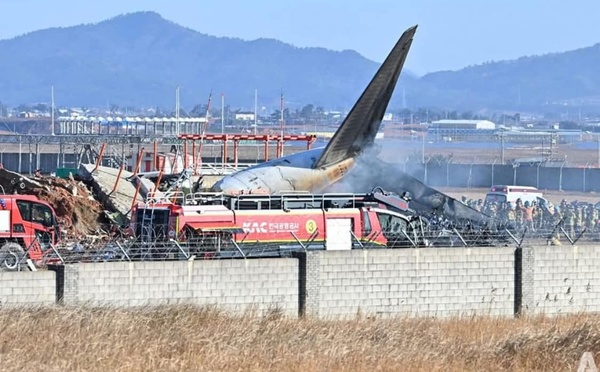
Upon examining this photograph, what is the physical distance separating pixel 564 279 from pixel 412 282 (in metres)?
4.94

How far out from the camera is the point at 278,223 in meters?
41.2

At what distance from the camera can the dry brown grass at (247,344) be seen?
25.1 metres

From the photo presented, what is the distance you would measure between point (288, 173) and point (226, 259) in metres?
17.8

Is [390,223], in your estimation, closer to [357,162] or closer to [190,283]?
[190,283]

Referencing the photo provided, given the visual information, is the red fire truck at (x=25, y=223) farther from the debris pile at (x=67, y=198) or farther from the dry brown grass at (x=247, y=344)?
the dry brown grass at (x=247, y=344)

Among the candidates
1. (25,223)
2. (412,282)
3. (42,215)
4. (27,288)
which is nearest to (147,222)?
(42,215)

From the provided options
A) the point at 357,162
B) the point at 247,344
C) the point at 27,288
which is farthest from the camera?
the point at 357,162

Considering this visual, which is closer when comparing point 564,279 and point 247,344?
point 247,344

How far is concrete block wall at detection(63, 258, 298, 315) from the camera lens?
32.8 m

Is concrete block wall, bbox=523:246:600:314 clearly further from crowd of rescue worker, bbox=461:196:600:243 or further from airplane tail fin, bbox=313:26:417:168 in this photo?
airplane tail fin, bbox=313:26:417:168

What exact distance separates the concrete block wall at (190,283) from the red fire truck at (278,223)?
2.09 meters

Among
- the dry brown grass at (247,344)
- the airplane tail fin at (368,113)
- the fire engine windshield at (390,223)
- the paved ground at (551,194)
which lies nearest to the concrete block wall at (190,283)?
the dry brown grass at (247,344)

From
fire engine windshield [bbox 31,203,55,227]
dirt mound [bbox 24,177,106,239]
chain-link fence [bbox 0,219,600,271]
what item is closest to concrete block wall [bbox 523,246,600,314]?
chain-link fence [bbox 0,219,600,271]

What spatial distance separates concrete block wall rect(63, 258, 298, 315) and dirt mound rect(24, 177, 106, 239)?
41.8 feet
